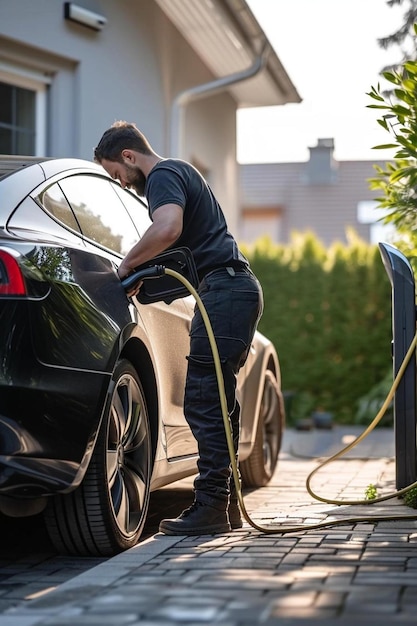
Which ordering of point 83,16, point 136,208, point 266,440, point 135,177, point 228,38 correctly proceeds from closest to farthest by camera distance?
point 135,177 → point 136,208 → point 266,440 → point 83,16 → point 228,38

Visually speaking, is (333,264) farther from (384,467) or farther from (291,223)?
(291,223)

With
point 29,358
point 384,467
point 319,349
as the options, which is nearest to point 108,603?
point 29,358

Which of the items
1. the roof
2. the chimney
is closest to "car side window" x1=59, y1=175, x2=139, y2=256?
the roof

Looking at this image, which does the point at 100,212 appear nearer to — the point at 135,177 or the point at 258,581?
the point at 135,177

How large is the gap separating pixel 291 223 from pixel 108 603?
3448 centimetres

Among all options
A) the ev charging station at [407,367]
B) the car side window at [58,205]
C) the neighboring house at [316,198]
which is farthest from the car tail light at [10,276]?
the neighboring house at [316,198]

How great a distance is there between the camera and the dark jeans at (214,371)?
203 inches

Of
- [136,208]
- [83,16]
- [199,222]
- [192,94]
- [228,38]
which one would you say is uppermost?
[228,38]

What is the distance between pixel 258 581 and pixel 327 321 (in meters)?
10.7

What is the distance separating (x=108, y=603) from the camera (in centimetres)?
353

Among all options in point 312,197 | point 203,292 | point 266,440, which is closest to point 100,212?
point 203,292

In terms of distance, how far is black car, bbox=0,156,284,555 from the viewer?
162 inches

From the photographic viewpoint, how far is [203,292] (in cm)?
527

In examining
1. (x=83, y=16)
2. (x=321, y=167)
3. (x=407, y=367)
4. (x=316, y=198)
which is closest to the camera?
(x=407, y=367)
